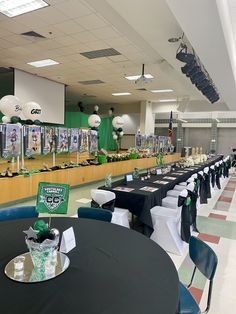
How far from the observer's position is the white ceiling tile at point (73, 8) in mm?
4027

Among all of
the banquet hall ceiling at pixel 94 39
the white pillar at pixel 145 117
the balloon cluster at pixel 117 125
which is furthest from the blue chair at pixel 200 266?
the white pillar at pixel 145 117

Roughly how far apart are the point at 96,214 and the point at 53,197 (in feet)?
2.93

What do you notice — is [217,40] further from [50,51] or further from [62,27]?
[50,51]

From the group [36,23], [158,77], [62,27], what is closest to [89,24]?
[62,27]

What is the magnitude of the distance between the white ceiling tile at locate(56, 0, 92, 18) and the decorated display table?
3.31 metres

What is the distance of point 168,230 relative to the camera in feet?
10.6

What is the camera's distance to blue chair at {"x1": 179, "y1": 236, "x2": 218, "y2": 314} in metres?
1.55

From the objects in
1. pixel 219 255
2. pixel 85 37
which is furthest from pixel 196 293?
pixel 85 37

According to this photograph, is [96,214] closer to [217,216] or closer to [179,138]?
[217,216]

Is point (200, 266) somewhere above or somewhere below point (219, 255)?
above

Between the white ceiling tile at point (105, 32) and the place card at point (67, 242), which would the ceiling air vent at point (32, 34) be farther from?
the place card at point (67, 242)

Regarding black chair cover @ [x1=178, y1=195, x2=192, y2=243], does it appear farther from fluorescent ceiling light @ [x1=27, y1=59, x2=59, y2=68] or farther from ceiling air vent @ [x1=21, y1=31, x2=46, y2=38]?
fluorescent ceiling light @ [x1=27, y1=59, x2=59, y2=68]

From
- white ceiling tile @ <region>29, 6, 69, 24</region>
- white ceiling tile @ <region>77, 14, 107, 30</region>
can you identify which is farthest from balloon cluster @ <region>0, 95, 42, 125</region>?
white ceiling tile @ <region>77, 14, 107, 30</region>

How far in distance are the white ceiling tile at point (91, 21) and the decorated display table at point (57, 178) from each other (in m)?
3.30
